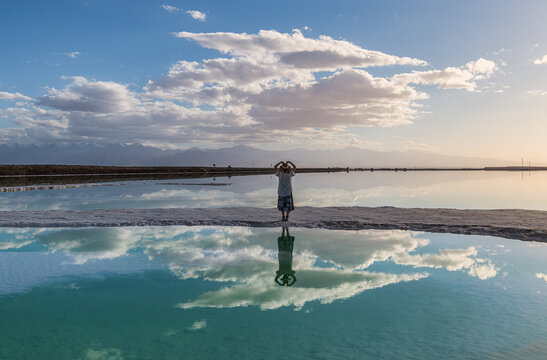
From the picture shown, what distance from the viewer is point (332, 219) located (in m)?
17.9

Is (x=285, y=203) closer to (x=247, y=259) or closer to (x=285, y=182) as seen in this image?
(x=285, y=182)

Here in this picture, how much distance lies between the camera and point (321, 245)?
504 inches

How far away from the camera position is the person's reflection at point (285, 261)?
901 cm

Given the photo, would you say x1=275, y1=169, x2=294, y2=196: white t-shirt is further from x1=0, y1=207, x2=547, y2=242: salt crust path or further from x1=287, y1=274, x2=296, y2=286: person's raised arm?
x1=287, y1=274, x2=296, y2=286: person's raised arm

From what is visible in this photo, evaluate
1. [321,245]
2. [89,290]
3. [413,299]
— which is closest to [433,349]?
[413,299]

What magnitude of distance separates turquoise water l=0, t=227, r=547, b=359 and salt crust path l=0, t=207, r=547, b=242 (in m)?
2.93

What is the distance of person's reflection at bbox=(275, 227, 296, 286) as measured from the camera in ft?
29.6

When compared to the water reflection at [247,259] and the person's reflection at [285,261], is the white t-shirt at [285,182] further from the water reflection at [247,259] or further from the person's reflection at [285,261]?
the water reflection at [247,259]

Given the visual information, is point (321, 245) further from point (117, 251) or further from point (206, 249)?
point (117, 251)

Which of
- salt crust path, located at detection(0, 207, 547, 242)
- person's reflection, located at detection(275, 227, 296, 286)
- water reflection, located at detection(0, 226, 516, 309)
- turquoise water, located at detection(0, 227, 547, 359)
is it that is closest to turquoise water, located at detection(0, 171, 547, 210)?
salt crust path, located at detection(0, 207, 547, 242)

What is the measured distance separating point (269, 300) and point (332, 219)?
34.6 feet

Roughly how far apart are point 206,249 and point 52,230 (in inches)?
266

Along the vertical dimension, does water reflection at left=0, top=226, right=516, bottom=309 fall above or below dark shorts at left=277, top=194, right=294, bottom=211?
below

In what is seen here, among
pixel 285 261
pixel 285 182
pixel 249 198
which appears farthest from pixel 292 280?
pixel 249 198
